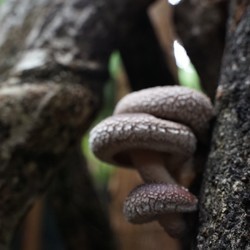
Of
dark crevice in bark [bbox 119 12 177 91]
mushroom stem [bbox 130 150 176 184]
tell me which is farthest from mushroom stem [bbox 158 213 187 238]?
dark crevice in bark [bbox 119 12 177 91]

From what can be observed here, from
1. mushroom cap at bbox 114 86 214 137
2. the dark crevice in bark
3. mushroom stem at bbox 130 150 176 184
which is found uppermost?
mushroom cap at bbox 114 86 214 137

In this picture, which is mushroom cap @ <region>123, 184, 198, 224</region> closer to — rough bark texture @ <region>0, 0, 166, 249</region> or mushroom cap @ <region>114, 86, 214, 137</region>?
mushroom cap @ <region>114, 86, 214, 137</region>

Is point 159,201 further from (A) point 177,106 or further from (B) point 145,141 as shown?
(A) point 177,106

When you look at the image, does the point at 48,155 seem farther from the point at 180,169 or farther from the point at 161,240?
the point at 161,240

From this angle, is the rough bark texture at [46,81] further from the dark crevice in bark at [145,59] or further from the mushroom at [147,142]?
the mushroom at [147,142]

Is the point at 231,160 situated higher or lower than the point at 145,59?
higher

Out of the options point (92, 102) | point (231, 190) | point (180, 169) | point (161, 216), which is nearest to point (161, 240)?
point (92, 102)

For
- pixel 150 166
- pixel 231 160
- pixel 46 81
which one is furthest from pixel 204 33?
pixel 231 160
